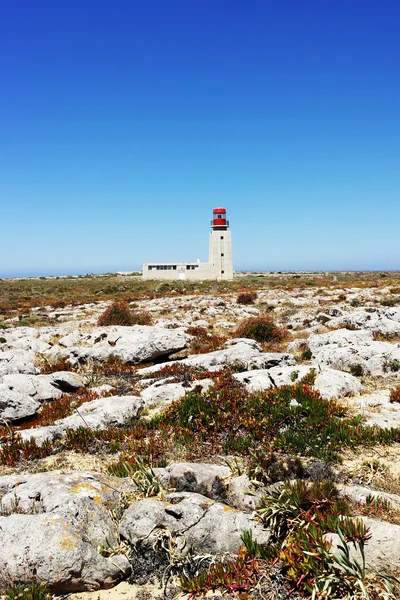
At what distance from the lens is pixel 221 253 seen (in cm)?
7388

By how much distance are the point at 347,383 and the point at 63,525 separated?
7.53 meters

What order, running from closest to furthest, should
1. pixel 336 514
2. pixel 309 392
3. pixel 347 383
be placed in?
1. pixel 336 514
2. pixel 309 392
3. pixel 347 383

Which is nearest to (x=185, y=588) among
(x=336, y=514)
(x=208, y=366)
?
(x=336, y=514)

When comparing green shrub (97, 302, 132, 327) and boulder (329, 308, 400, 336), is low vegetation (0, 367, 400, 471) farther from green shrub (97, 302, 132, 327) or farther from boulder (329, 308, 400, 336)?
green shrub (97, 302, 132, 327)

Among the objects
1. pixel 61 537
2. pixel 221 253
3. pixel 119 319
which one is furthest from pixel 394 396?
pixel 221 253

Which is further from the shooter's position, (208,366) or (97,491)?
(208,366)

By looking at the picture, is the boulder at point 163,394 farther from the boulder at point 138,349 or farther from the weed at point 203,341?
the weed at point 203,341

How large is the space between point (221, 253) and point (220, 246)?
1315 mm

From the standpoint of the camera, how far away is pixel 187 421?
332 inches

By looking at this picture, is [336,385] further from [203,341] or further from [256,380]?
[203,341]

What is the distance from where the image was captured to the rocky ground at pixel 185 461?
177 inches

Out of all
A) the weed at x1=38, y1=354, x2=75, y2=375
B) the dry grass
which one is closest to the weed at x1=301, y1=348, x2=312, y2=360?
the weed at x1=38, y1=354, x2=75, y2=375

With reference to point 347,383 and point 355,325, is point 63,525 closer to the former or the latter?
point 347,383

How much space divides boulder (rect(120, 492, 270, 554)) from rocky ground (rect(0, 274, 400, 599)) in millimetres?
16
